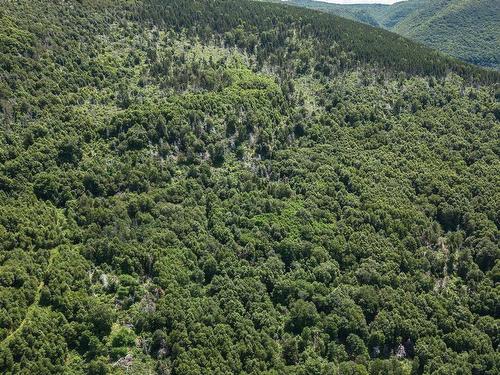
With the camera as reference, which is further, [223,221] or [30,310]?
[223,221]

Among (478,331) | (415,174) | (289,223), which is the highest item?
(415,174)

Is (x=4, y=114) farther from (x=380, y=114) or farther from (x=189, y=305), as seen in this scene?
(x=380, y=114)

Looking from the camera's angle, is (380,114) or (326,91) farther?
(326,91)

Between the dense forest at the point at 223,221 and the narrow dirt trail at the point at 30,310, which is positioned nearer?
the narrow dirt trail at the point at 30,310

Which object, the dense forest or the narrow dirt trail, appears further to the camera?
the dense forest

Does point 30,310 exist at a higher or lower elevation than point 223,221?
lower

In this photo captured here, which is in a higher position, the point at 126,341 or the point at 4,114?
the point at 4,114

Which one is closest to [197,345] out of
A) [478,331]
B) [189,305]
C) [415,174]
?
[189,305]

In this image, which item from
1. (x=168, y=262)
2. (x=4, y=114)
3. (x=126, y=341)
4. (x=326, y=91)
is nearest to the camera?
(x=126, y=341)
